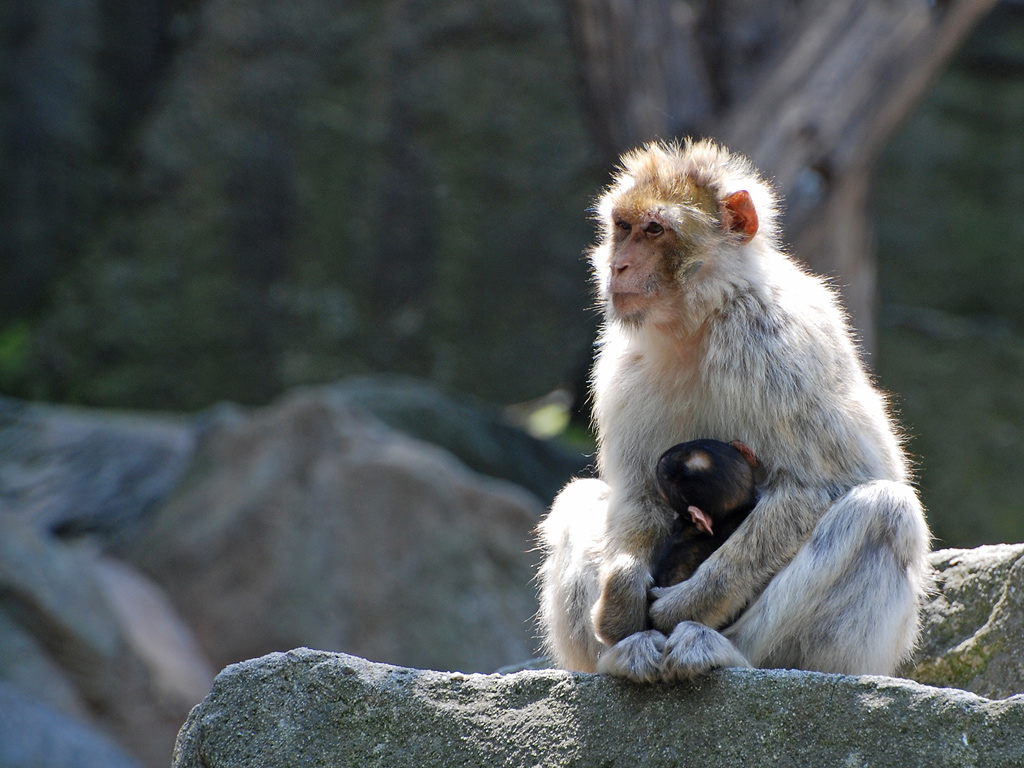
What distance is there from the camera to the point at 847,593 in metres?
3.13

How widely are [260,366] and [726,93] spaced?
4740 mm

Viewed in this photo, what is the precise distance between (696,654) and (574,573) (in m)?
0.71

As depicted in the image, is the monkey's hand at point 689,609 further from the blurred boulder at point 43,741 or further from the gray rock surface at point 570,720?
the blurred boulder at point 43,741

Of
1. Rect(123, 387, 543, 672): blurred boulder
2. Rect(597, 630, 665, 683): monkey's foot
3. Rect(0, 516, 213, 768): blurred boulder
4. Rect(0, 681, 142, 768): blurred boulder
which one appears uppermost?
Rect(123, 387, 543, 672): blurred boulder

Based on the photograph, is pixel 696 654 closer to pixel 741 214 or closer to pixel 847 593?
pixel 847 593

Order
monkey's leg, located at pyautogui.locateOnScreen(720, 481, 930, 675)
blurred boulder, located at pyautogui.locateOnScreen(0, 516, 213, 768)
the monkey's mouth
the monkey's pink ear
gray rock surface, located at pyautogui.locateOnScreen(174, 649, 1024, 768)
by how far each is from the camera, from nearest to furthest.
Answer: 1. gray rock surface, located at pyautogui.locateOnScreen(174, 649, 1024, 768)
2. monkey's leg, located at pyautogui.locateOnScreen(720, 481, 930, 675)
3. the monkey's mouth
4. the monkey's pink ear
5. blurred boulder, located at pyautogui.locateOnScreen(0, 516, 213, 768)

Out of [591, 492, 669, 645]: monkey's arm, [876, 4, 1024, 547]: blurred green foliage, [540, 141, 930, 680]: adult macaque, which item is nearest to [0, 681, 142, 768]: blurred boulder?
[540, 141, 930, 680]: adult macaque

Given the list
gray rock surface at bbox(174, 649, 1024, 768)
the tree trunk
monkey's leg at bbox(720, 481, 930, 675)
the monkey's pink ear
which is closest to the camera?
gray rock surface at bbox(174, 649, 1024, 768)

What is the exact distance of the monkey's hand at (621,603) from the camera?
10.6 ft

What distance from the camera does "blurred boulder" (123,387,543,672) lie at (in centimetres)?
748

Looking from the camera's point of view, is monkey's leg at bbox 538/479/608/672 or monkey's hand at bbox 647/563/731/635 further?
monkey's leg at bbox 538/479/608/672

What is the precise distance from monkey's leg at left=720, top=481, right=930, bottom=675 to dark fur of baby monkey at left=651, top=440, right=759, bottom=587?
9.8 inches

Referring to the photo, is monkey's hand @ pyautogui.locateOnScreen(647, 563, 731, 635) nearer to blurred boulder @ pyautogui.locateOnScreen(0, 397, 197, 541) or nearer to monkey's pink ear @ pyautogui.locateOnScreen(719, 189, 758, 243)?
monkey's pink ear @ pyautogui.locateOnScreen(719, 189, 758, 243)

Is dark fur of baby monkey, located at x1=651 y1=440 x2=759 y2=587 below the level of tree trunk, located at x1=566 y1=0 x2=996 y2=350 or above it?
below
